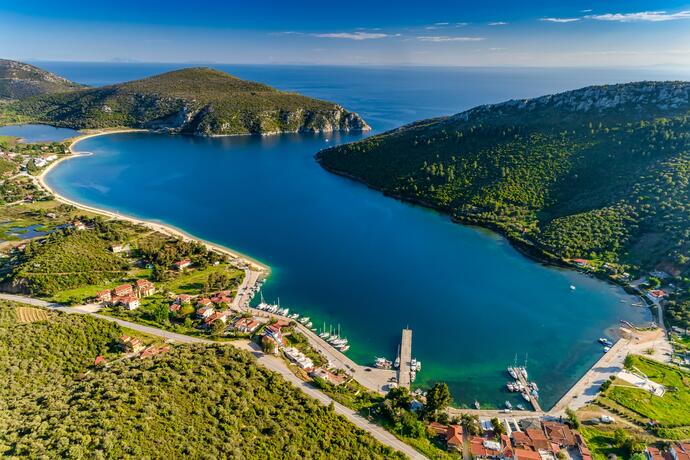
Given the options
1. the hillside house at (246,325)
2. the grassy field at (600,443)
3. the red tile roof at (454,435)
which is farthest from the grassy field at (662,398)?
the hillside house at (246,325)

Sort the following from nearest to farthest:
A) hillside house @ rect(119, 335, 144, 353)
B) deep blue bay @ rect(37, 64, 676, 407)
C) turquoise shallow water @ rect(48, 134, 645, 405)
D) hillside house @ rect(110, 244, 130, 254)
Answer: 1. hillside house @ rect(119, 335, 144, 353)
2. deep blue bay @ rect(37, 64, 676, 407)
3. turquoise shallow water @ rect(48, 134, 645, 405)
4. hillside house @ rect(110, 244, 130, 254)

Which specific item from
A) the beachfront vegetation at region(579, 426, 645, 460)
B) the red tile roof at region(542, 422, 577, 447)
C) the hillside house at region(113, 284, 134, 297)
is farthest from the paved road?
the beachfront vegetation at region(579, 426, 645, 460)

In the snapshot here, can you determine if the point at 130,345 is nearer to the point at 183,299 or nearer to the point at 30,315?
the point at 183,299

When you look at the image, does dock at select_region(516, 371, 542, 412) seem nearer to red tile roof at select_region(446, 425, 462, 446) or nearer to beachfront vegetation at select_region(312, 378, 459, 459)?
red tile roof at select_region(446, 425, 462, 446)

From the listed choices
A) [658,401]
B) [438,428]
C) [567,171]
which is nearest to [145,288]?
[438,428]

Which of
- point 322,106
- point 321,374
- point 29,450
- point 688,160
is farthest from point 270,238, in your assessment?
point 322,106

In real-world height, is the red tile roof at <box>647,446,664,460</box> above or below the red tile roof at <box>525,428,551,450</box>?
below

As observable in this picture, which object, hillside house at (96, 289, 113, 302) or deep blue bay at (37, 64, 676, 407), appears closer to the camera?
deep blue bay at (37, 64, 676, 407)
